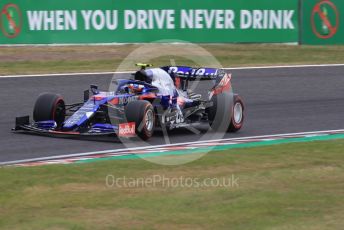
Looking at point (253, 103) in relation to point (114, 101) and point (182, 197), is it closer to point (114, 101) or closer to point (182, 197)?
point (114, 101)

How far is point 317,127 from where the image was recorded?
14.2 m

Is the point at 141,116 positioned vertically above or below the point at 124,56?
below

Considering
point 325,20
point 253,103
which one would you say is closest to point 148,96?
point 253,103

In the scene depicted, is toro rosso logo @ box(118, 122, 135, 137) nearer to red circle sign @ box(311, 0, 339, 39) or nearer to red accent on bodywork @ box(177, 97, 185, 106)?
red accent on bodywork @ box(177, 97, 185, 106)

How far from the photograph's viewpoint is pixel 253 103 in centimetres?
1659

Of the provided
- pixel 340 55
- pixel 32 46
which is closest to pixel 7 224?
pixel 32 46

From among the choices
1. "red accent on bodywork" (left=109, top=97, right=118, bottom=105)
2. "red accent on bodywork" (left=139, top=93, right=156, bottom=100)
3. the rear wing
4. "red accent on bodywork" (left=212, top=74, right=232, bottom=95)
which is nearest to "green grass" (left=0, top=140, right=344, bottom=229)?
"red accent on bodywork" (left=109, top=97, right=118, bottom=105)

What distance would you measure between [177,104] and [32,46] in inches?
393

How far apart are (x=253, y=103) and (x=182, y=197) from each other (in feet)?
27.9

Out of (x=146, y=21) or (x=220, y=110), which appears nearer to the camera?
(x=220, y=110)

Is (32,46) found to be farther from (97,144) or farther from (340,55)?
(97,144)

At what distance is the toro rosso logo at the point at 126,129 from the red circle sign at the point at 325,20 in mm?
13451

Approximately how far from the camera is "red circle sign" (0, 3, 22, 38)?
69.4ft

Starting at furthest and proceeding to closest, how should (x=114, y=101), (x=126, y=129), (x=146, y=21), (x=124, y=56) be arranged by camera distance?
(x=146, y=21), (x=124, y=56), (x=114, y=101), (x=126, y=129)
